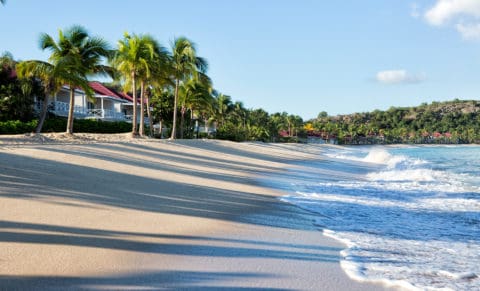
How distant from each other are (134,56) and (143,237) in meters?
24.7

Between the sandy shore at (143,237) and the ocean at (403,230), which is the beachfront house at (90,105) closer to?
the sandy shore at (143,237)

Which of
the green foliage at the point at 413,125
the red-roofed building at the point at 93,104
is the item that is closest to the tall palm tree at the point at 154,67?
the red-roofed building at the point at 93,104

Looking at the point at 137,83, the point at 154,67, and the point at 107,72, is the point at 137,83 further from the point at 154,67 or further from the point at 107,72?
the point at 107,72

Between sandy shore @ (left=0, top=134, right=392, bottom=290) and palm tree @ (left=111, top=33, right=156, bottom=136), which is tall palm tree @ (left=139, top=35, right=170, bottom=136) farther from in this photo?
sandy shore @ (left=0, top=134, right=392, bottom=290)

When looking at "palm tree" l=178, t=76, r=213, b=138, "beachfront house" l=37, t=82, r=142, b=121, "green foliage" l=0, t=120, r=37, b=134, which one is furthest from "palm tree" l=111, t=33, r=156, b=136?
"palm tree" l=178, t=76, r=213, b=138

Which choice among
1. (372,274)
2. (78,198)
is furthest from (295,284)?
(78,198)

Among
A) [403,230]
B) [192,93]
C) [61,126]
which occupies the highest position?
[192,93]

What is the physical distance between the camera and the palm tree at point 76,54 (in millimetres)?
22750

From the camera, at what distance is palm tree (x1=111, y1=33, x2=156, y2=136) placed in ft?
95.3

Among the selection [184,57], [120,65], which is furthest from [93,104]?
[120,65]

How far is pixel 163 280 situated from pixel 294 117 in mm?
99030

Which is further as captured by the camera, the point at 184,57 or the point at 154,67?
the point at 184,57

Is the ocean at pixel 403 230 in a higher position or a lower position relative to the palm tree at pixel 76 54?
lower

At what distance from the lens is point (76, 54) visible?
2405 centimetres
